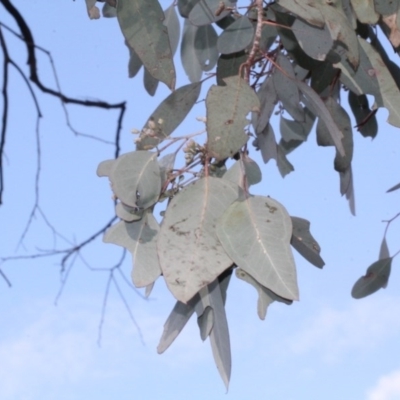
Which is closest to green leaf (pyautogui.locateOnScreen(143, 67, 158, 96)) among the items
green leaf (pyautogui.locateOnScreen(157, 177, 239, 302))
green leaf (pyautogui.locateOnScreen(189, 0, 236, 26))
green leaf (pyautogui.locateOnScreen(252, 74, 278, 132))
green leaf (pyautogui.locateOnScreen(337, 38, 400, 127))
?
green leaf (pyautogui.locateOnScreen(252, 74, 278, 132))

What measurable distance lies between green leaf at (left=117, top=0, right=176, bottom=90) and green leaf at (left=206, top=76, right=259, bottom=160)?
121 millimetres

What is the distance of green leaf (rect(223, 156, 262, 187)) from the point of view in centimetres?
78

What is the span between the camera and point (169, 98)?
91 centimetres

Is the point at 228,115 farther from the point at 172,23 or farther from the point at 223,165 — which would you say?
the point at 172,23

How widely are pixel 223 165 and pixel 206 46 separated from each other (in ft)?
1.84

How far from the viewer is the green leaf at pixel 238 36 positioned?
90 cm

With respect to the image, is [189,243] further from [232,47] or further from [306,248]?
[232,47]

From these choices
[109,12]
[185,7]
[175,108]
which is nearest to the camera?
[175,108]

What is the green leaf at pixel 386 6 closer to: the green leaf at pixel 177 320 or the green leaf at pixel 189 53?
the green leaf at pixel 177 320

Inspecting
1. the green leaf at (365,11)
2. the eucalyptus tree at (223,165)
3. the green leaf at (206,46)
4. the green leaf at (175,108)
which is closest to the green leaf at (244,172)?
the eucalyptus tree at (223,165)

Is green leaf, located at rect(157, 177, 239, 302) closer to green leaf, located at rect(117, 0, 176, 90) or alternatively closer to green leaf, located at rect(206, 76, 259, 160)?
green leaf, located at rect(206, 76, 259, 160)

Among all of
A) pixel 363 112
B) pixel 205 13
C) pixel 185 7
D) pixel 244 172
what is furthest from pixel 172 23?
pixel 244 172

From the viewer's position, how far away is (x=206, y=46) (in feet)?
4.53

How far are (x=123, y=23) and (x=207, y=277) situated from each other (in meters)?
0.35
